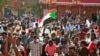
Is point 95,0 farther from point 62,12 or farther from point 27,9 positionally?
point 27,9

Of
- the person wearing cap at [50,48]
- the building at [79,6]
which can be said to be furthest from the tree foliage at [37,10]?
the person wearing cap at [50,48]

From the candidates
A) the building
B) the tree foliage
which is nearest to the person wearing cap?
the building

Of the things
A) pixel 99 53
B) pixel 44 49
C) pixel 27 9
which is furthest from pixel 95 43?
pixel 27 9

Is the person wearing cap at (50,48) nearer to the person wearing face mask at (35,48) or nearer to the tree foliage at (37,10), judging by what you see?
the person wearing face mask at (35,48)

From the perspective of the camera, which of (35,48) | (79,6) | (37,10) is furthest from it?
(37,10)

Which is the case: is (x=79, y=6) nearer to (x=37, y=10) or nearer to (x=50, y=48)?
(x=37, y=10)

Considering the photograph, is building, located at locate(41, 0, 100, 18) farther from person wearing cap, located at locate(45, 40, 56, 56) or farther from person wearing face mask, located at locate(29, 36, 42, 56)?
person wearing face mask, located at locate(29, 36, 42, 56)

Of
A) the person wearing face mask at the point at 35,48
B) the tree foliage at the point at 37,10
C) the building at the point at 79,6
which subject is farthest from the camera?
the tree foliage at the point at 37,10

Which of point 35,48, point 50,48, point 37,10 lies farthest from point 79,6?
point 35,48

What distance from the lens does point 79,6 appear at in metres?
38.4

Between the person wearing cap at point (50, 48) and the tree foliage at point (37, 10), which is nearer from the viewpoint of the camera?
the person wearing cap at point (50, 48)

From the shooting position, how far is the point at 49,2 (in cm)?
4084

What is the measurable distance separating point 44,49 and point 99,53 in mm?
2407

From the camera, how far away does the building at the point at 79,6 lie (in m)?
37.7
